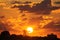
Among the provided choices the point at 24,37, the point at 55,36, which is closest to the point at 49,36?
the point at 55,36

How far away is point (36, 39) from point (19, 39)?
404 inches

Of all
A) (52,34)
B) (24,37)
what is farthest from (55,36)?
(24,37)

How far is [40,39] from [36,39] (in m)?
3.10

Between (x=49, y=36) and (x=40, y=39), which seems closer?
(x=49, y=36)

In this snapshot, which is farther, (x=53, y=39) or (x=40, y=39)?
(x=40, y=39)

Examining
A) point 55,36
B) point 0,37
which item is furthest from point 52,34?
point 0,37

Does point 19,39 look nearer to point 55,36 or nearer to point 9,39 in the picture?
point 9,39

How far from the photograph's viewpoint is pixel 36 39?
175 metres

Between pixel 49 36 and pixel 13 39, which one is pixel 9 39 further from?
pixel 49 36

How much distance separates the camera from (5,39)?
164m

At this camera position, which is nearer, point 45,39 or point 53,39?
point 53,39

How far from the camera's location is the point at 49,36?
165875 millimetres

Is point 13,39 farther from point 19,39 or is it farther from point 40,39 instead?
point 40,39

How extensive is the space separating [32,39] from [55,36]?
38.1 ft
